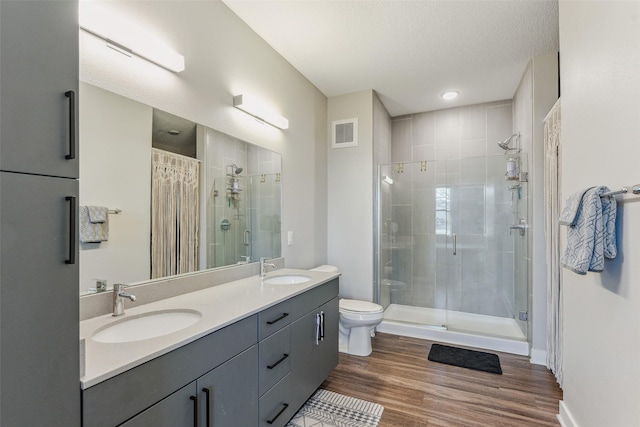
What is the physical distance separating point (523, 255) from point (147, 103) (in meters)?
3.44

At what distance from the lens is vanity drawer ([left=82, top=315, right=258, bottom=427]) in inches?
32.0

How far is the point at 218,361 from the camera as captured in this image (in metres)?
1.20

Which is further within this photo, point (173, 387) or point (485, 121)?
point (485, 121)

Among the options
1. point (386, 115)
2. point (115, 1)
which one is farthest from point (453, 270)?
point (115, 1)

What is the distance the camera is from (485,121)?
3762 mm

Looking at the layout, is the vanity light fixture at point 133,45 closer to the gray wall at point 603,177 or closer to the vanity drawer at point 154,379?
the vanity drawer at point 154,379

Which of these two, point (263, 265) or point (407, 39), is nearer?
point (263, 265)

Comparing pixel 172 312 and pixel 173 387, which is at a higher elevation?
pixel 172 312

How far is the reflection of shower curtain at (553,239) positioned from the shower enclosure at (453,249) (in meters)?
0.56

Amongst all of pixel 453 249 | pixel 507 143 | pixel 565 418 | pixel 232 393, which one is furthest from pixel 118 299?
pixel 507 143

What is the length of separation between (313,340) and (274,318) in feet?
1.76

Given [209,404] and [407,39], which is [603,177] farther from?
[209,404]

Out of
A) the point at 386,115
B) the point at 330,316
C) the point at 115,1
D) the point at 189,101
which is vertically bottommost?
the point at 330,316

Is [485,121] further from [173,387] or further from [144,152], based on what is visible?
[173,387]
